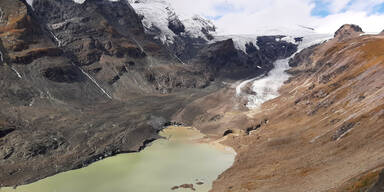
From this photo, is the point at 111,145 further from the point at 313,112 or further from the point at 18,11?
the point at 18,11

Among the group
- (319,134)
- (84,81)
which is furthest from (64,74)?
(319,134)

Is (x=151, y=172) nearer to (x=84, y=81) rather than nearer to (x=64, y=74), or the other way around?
(x=64, y=74)

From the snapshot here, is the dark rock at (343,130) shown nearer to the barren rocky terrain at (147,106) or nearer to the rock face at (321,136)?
the rock face at (321,136)

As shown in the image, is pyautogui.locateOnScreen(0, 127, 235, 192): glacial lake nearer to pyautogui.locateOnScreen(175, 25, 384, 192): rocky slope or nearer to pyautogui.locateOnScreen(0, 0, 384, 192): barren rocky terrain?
pyautogui.locateOnScreen(0, 0, 384, 192): barren rocky terrain

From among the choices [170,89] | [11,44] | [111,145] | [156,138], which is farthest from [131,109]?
[11,44]

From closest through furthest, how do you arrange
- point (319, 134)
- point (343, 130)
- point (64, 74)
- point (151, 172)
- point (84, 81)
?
point (343, 130) < point (319, 134) < point (151, 172) < point (64, 74) < point (84, 81)

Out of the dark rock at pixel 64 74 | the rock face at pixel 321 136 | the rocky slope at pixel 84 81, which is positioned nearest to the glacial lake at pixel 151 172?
the rocky slope at pixel 84 81
